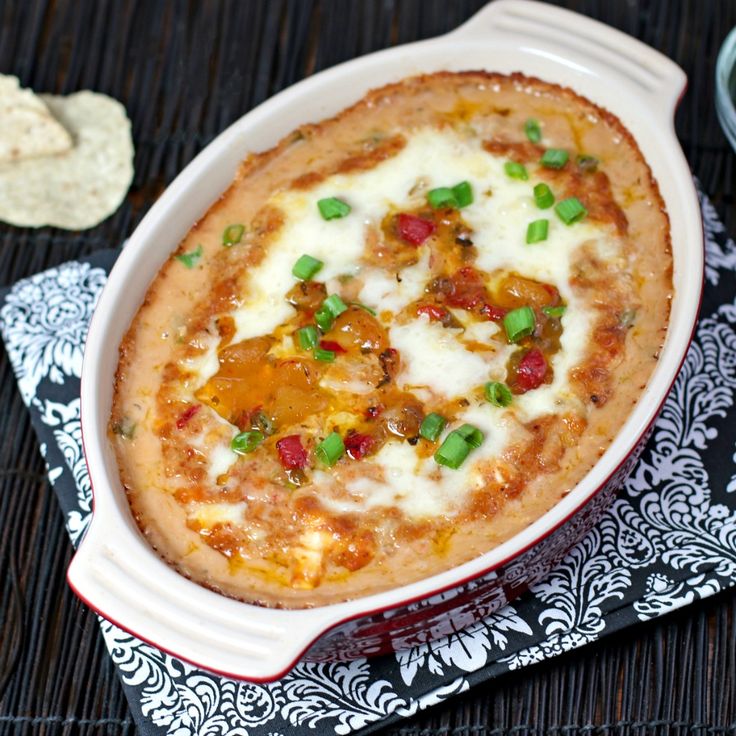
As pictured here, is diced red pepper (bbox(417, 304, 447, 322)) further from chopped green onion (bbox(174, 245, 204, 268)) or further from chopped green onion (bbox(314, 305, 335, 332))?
chopped green onion (bbox(174, 245, 204, 268))

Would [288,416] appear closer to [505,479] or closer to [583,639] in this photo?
[505,479]

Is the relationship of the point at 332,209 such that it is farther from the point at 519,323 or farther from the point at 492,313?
the point at 519,323

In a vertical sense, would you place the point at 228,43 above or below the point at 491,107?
below

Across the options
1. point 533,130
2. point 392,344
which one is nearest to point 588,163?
point 533,130

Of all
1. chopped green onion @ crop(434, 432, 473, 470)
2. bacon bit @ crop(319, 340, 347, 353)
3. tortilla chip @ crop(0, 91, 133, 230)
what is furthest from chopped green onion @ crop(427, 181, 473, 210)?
tortilla chip @ crop(0, 91, 133, 230)

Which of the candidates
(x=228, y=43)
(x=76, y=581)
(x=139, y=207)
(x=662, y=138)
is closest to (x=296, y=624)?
(x=76, y=581)
